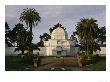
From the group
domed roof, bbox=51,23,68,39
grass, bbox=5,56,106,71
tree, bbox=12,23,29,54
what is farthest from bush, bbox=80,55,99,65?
tree, bbox=12,23,29,54

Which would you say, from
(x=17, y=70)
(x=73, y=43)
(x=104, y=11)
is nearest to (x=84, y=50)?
(x=73, y=43)

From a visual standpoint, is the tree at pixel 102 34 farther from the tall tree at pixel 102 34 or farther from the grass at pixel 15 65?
the grass at pixel 15 65

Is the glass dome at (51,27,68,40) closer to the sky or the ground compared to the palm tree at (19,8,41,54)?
closer to the ground

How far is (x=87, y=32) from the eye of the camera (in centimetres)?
610

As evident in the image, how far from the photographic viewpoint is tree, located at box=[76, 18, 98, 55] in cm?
604

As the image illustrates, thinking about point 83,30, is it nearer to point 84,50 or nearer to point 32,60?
point 84,50

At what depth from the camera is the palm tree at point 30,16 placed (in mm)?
6020

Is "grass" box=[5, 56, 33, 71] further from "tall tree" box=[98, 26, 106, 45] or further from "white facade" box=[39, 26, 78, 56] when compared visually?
"tall tree" box=[98, 26, 106, 45]

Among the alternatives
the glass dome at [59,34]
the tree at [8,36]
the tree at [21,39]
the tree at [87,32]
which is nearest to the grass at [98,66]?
the tree at [87,32]

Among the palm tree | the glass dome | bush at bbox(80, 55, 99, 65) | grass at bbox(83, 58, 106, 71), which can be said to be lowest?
A: grass at bbox(83, 58, 106, 71)

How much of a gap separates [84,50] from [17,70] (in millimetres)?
1038

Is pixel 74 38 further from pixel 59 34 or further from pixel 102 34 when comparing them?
pixel 102 34

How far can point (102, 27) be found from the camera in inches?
237

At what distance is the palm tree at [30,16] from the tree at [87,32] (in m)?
0.62
